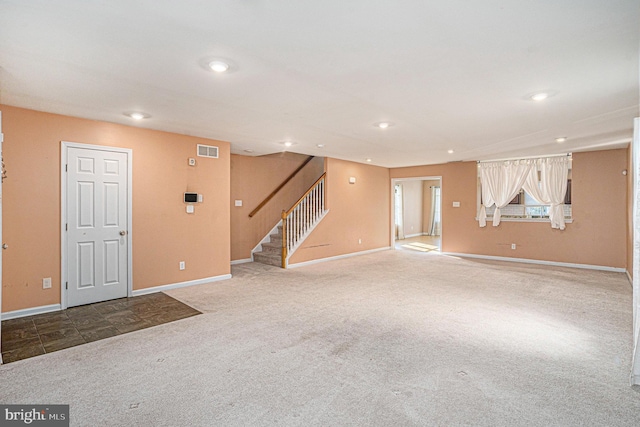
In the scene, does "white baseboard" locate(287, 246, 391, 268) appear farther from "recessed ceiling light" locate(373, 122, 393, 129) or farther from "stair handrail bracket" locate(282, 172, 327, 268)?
"recessed ceiling light" locate(373, 122, 393, 129)

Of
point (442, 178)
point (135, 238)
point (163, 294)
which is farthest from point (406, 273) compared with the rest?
point (135, 238)

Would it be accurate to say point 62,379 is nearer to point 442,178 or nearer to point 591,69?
point 591,69

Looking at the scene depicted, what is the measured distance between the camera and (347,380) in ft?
8.16

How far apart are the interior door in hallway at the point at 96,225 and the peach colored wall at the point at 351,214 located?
332 cm

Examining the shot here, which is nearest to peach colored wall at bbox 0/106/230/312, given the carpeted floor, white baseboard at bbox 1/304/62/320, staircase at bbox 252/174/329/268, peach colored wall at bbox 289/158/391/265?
white baseboard at bbox 1/304/62/320

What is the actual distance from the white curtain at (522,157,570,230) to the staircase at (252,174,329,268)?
4.84m

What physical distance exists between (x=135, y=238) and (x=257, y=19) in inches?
155

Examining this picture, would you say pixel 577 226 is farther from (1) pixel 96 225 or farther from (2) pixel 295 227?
(1) pixel 96 225

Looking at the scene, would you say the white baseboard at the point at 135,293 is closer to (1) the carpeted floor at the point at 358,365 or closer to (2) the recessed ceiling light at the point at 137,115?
(1) the carpeted floor at the point at 358,365

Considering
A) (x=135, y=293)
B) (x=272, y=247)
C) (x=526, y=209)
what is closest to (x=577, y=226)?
(x=526, y=209)

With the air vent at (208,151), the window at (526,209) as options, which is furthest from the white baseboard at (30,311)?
the window at (526,209)

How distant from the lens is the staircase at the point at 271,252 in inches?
279

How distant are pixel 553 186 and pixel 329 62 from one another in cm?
678

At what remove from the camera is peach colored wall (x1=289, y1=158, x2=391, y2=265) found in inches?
301
